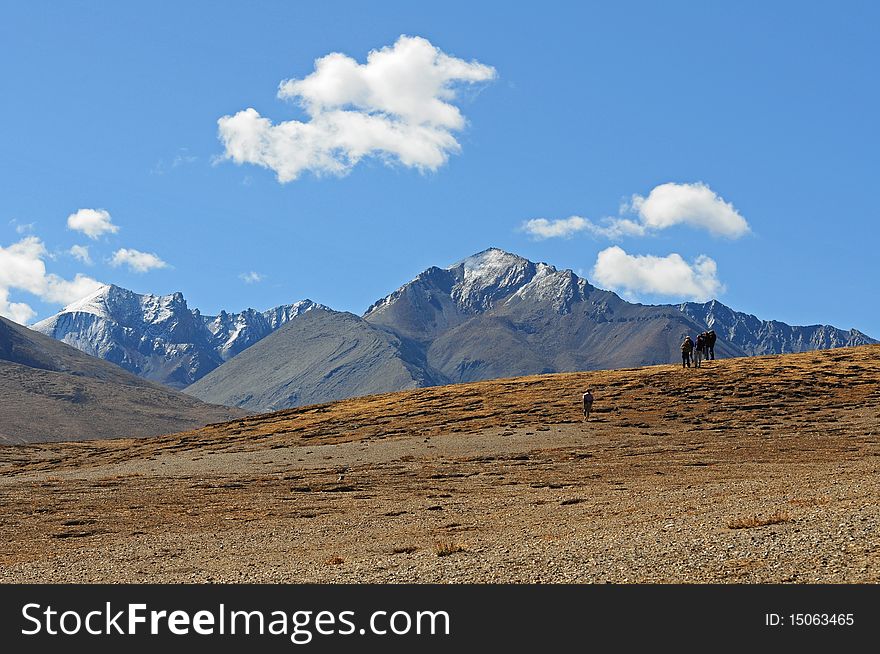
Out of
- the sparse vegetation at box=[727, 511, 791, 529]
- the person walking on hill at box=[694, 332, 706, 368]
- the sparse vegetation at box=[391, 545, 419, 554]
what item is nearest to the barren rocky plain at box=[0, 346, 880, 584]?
the sparse vegetation at box=[727, 511, 791, 529]

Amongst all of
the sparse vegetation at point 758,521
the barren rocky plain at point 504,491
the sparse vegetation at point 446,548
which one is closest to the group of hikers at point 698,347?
the barren rocky plain at point 504,491

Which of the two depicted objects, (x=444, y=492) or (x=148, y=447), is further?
(x=148, y=447)

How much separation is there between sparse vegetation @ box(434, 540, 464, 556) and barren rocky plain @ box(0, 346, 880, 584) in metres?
0.11

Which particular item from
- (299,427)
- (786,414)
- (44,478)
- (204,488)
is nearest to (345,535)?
(204,488)

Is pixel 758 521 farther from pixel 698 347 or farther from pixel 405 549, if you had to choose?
pixel 698 347

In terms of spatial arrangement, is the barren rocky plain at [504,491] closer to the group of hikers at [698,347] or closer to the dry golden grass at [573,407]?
the dry golden grass at [573,407]

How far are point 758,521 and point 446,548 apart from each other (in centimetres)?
643

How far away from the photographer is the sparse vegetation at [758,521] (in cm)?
1817

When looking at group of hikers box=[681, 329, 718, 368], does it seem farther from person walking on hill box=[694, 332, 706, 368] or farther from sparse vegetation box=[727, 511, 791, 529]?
sparse vegetation box=[727, 511, 791, 529]

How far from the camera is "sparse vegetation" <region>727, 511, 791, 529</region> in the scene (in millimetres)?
18172

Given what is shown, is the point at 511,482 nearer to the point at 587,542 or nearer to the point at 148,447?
the point at 587,542

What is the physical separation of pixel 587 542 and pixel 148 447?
48.3m

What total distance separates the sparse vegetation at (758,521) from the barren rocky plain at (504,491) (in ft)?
0.24

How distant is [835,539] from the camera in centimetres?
1602
